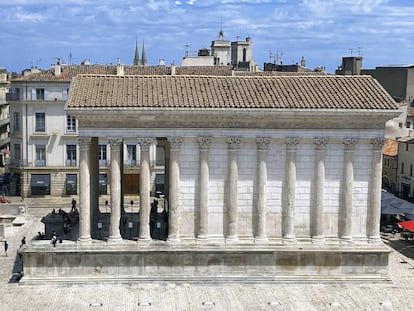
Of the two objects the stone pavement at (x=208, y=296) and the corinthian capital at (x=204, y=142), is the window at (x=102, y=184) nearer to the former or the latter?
the stone pavement at (x=208, y=296)

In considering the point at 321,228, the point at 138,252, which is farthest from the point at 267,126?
the point at 138,252

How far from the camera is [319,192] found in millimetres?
37031

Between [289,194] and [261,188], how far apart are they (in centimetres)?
158

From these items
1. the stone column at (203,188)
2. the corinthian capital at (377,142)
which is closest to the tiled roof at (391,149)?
the corinthian capital at (377,142)

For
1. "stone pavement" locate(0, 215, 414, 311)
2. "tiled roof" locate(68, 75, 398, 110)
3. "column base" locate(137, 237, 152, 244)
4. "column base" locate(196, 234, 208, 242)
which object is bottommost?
"stone pavement" locate(0, 215, 414, 311)

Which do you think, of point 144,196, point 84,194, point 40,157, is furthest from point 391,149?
point 84,194

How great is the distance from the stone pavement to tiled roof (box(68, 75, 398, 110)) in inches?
374

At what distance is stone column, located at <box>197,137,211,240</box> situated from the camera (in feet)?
119

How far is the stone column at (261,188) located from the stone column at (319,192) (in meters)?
2.75

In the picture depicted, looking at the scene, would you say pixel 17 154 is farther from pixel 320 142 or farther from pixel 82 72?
pixel 320 142

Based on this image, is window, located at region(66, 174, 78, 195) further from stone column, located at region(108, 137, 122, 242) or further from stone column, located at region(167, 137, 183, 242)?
stone column, located at region(167, 137, 183, 242)

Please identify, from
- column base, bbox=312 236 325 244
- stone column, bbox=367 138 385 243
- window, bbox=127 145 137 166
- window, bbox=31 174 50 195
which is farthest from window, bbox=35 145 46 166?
stone column, bbox=367 138 385 243

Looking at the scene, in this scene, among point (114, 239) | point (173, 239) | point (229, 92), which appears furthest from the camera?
point (229, 92)

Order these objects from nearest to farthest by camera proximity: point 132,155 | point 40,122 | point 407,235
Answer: point 407,235
point 40,122
point 132,155
